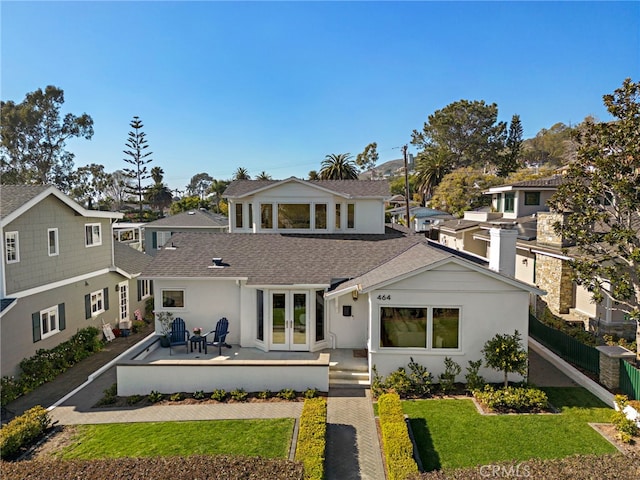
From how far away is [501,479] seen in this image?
6.49m

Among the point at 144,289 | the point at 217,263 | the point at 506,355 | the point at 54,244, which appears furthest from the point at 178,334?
the point at 506,355

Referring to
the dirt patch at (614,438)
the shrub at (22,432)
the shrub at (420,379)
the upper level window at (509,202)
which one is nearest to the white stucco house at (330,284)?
the shrub at (420,379)

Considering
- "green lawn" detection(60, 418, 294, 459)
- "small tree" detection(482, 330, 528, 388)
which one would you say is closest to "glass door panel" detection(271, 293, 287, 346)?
"green lawn" detection(60, 418, 294, 459)

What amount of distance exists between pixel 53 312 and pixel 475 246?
82.9 feet

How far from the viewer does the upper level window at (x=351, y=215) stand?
62.4 ft

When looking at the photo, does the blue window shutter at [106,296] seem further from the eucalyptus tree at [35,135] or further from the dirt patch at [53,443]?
the eucalyptus tree at [35,135]

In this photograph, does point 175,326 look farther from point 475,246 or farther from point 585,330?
point 475,246

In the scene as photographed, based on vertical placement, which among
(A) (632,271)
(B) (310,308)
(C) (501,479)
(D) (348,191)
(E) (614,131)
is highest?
(E) (614,131)

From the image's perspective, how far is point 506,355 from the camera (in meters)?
11.3

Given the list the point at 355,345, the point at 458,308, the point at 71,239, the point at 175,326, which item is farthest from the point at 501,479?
the point at 71,239

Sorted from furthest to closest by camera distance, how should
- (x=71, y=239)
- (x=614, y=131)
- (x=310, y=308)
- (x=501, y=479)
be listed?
(x=71, y=239)
(x=310, y=308)
(x=614, y=131)
(x=501, y=479)

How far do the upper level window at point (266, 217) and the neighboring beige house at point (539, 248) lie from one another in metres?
10.0

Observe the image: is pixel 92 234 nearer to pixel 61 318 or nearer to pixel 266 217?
pixel 61 318

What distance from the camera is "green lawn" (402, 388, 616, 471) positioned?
862cm
